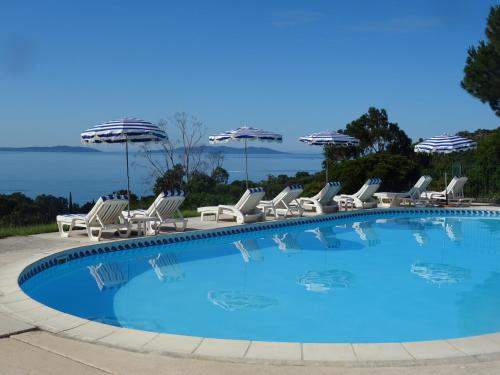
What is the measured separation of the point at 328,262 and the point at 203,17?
14712 millimetres

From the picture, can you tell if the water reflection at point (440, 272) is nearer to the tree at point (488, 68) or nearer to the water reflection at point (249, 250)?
the water reflection at point (249, 250)

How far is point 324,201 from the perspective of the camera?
15.7 m

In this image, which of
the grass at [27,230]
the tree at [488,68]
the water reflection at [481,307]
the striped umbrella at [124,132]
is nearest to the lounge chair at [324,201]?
the striped umbrella at [124,132]

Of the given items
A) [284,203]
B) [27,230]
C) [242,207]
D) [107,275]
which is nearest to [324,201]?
[284,203]

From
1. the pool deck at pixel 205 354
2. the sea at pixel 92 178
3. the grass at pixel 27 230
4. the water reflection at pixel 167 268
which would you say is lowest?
the water reflection at pixel 167 268

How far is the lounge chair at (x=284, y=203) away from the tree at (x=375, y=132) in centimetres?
1402

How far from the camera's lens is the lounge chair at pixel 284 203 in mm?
14119

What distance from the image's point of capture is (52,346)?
14.4 feet

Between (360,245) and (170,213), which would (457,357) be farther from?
(170,213)

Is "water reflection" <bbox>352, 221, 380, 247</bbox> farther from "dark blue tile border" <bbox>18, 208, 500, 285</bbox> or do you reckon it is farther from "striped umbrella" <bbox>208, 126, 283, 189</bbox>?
"striped umbrella" <bbox>208, 126, 283, 189</bbox>

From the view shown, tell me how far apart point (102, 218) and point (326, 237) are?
194 inches

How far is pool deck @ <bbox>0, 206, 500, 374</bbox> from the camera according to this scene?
3885 millimetres

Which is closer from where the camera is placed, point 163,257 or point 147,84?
point 163,257

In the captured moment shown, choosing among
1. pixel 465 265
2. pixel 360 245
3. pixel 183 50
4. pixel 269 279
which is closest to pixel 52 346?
pixel 269 279
